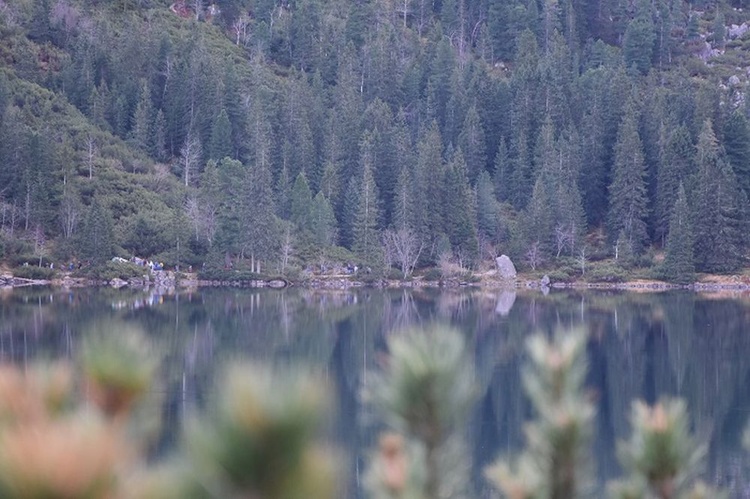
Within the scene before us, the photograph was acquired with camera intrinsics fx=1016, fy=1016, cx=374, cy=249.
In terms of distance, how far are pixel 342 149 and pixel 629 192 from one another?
78.0ft

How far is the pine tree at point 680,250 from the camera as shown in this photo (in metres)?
66.7

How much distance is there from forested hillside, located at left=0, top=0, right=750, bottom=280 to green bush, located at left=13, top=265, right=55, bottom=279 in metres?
1.77

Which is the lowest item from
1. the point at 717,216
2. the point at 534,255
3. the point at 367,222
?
the point at 534,255

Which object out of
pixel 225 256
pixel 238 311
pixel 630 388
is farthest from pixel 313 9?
pixel 630 388

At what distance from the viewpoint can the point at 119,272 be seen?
63188 mm

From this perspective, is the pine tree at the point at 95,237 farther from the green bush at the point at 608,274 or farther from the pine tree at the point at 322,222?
the green bush at the point at 608,274

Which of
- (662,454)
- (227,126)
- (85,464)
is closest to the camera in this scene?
(85,464)

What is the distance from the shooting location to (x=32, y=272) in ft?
198

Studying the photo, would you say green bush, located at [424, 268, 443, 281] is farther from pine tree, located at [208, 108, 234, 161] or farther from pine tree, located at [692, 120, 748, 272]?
pine tree, located at [208, 108, 234, 161]

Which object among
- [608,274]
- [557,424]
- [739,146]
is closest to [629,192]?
[608,274]

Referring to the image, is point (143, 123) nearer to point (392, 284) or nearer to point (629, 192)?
point (392, 284)

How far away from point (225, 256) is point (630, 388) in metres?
43.4

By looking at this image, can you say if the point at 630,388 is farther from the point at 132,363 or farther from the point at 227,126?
the point at 227,126

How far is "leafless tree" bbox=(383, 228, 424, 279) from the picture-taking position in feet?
236
